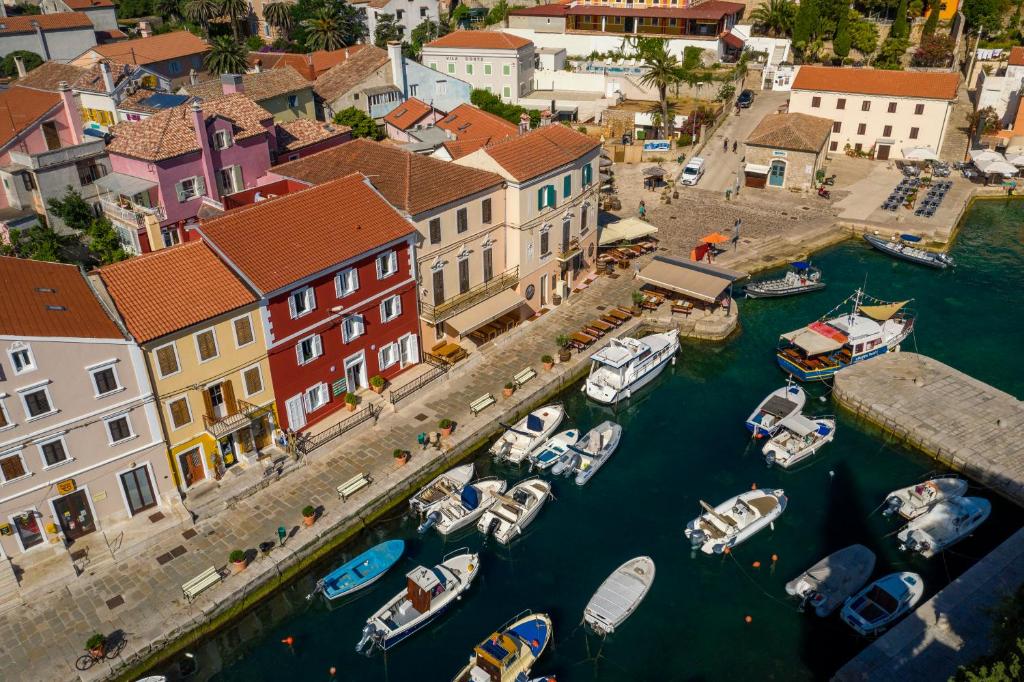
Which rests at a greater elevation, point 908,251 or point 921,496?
point 908,251

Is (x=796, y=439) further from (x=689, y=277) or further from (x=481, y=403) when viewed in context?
(x=481, y=403)

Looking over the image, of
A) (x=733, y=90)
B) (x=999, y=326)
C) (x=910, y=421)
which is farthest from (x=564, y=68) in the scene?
(x=910, y=421)

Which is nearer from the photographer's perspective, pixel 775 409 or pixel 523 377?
pixel 775 409

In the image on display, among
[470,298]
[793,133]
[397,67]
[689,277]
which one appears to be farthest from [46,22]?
[689,277]

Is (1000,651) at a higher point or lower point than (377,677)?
higher

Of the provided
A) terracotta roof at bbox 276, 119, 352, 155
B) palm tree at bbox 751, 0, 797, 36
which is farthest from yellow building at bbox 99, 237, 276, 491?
palm tree at bbox 751, 0, 797, 36

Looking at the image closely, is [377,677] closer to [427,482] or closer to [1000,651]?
[427,482]

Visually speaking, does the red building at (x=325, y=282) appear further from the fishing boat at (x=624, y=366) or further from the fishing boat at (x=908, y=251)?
the fishing boat at (x=908, y=251)
